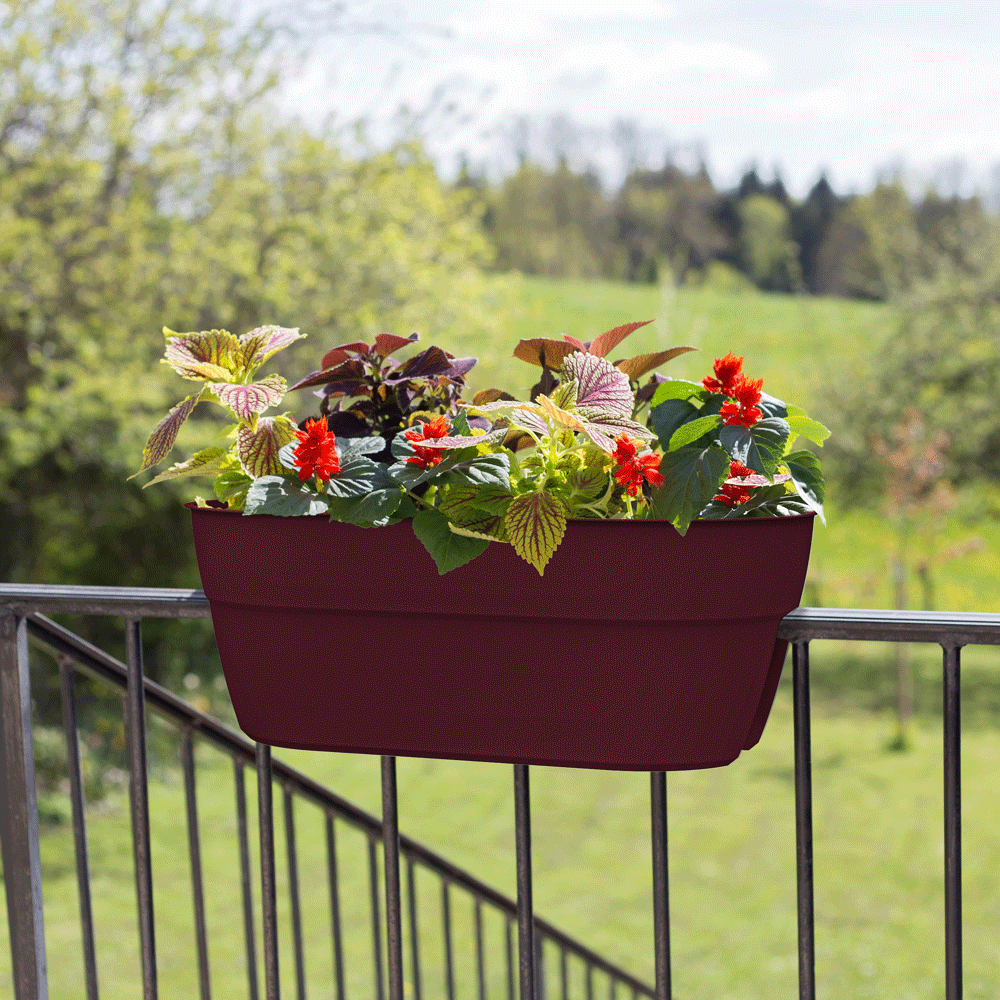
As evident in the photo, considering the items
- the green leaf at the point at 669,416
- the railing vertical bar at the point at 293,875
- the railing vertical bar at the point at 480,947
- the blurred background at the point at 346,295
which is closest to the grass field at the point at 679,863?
the blurred background at the point at 346,295

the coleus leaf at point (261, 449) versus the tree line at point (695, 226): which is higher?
the tree line at point (695, 226)

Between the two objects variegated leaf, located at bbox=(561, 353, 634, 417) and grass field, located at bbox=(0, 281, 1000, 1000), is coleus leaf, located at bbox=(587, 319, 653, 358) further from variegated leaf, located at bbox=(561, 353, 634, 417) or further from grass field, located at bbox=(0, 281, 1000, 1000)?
grass field, located at bbox=(0, 281, 1000, 1000)

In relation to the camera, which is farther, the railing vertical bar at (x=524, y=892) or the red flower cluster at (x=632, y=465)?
the railing vertical bar at (x=524, y=892)

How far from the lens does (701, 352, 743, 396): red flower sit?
0.77 metres

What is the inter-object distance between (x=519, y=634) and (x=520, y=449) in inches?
7.5

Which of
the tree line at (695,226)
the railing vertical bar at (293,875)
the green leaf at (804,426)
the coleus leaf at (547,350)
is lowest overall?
the railing vertical bar at (293,875)

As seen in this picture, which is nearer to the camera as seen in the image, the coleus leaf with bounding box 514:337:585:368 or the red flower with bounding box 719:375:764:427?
the red flower with bounding box 719:375:764:427

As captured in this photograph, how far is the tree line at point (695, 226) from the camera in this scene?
15320 mm

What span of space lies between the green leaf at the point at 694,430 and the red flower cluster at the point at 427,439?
181 millimetres

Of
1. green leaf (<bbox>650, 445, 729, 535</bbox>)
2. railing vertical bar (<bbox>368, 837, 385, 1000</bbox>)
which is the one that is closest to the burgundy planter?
green leaf (<bbox>650, 445, 729, 535</bbox>)

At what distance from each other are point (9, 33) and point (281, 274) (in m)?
2.04

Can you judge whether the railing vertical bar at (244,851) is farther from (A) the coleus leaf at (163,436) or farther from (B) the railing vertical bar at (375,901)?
(A) the coleus leaf at (163,436)

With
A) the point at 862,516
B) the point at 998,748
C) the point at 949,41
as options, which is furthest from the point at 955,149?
the point at 998,748

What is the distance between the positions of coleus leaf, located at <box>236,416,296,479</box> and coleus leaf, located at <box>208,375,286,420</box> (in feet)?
0.05
